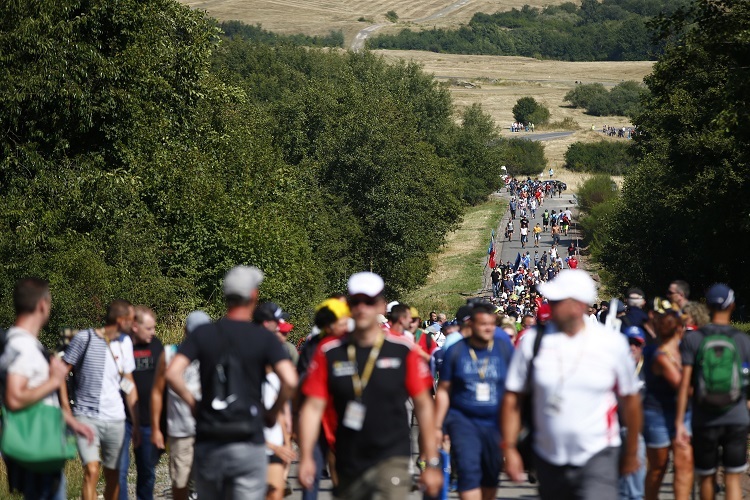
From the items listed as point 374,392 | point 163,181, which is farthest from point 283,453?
point 163,181

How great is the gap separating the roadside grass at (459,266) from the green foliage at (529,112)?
65.8m

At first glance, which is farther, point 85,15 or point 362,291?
point 85,15

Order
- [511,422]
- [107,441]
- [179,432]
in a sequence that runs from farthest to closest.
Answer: [107,441] → [179,432] → [511,422]

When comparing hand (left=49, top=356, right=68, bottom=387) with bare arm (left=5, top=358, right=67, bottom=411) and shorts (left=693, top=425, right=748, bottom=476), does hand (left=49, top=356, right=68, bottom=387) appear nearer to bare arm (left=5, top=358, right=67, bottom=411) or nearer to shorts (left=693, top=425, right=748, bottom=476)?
bare arm (left=5, top=358, right=67, bottom=411)

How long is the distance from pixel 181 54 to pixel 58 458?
31605mm

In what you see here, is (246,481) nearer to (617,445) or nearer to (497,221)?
(617,445)

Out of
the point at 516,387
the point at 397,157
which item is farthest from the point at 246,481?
the point at 397,157

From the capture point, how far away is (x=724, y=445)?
8.45m

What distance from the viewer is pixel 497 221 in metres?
82.1

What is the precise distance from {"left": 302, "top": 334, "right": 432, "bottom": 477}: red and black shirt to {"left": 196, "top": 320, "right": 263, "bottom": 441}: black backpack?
0.38m

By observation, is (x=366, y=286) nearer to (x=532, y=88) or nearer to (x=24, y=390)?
(x=24, y=390)

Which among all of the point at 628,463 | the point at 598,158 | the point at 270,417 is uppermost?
the point at 270,417

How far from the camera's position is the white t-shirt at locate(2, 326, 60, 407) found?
21.2 feet

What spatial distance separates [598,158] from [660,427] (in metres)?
115
